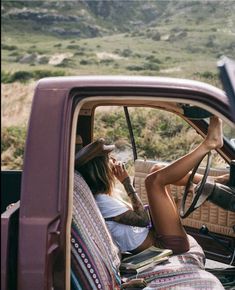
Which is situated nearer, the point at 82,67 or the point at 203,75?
the point at 203,75

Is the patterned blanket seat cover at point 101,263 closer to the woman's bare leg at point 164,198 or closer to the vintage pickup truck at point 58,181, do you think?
the vintage pickup truck at point 58,181

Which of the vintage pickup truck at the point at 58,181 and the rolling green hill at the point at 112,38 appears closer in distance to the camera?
the vintage pickup truck at the point at 58,181

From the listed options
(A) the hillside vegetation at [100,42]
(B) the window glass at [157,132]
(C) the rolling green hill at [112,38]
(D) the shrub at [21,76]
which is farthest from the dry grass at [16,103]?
(B) the window glass at [157,132]

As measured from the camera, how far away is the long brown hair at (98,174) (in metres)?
3.21

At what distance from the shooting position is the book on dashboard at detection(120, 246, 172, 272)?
10.5 ft

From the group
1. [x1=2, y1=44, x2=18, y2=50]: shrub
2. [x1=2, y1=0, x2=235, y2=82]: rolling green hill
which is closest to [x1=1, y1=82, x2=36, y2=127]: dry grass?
[x1=2, y1=0, x2=235, y2=82]: rolling green hill

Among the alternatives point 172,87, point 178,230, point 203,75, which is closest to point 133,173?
point 178,230

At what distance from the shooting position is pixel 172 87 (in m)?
2.49

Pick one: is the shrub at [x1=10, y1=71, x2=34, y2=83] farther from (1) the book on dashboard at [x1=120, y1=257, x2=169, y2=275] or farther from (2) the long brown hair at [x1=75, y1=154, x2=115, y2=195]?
(1) the book on dashboard at [x1=120, y1=257, x2=169, y2=275]

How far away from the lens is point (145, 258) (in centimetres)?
327

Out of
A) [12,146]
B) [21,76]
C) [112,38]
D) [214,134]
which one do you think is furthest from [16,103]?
[214,134]

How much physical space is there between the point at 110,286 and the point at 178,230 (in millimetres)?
766

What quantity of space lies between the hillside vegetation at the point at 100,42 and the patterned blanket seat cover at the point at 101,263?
553 inches

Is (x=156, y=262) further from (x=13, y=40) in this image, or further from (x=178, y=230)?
(x=13, y=40)
